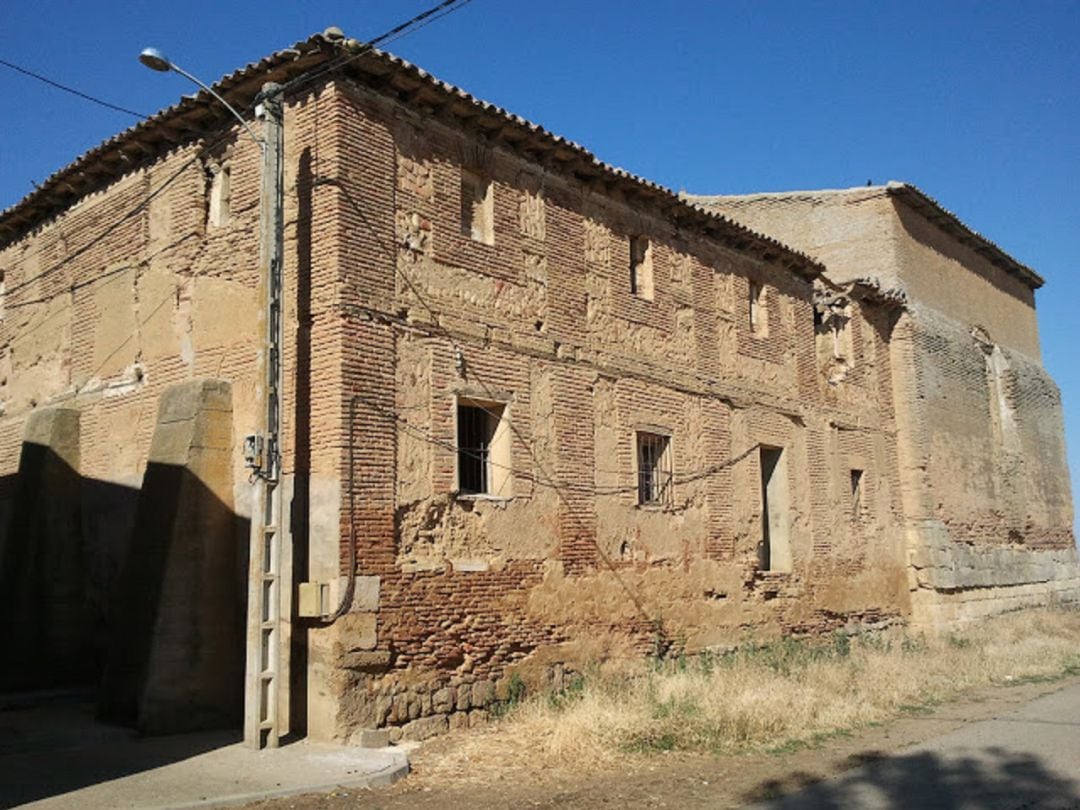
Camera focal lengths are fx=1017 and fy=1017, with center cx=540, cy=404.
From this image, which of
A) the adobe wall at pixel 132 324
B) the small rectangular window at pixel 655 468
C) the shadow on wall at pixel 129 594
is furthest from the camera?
the small rectangular window at pixel 655 468

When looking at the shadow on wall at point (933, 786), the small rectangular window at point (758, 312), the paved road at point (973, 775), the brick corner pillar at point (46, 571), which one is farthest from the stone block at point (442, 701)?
the small rectangular window at point (758, 312)

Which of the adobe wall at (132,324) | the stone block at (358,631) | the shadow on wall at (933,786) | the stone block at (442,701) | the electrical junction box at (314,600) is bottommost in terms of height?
the shadow on wall at (933,786)

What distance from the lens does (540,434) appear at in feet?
40.7

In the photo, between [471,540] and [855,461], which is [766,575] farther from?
[471,540]

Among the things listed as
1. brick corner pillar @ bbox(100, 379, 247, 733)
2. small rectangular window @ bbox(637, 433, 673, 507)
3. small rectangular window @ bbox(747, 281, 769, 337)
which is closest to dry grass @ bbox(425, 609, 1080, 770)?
small rectangular window @ bbox(637, 433, 673, 507)

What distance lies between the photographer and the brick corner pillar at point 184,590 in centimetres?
1023

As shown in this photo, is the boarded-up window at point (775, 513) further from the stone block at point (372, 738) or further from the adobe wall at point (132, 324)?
the adobe wall at point (132, 324)

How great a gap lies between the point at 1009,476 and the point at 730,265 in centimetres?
1100

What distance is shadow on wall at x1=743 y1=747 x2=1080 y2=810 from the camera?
7.57 metres

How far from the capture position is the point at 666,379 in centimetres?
1457

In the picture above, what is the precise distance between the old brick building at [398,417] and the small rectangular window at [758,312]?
0.09 metres

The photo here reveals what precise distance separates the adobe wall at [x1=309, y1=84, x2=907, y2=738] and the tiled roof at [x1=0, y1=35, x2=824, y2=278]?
23 centimetres

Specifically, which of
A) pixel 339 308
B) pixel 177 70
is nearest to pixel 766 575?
pixel 339 308

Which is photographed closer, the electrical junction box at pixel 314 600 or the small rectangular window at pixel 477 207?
the electrical junction box at pixel 314 600
